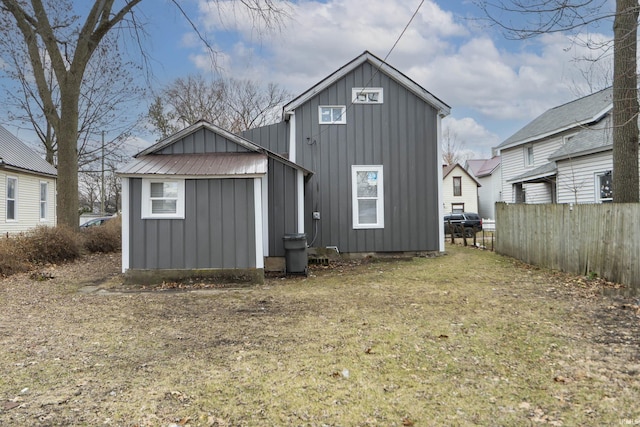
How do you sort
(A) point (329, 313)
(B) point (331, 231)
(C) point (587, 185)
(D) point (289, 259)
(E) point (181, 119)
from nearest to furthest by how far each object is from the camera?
(A) point (329, 313)
(D) point (289, 259)
(B) point (331, 231)
(C) point (587, 185)
(E) point (181, 119)

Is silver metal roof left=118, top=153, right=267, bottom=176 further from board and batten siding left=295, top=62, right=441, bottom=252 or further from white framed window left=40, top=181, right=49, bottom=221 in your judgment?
white framed window left=40, top=181, right=49, bottom=221

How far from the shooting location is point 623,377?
380 cm

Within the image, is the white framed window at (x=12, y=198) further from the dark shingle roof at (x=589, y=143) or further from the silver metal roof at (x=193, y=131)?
the dark shingle roof at (x=589, y=143)

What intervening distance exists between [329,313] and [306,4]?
34.1ft

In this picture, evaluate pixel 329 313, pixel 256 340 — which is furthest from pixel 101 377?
pixel 329 313

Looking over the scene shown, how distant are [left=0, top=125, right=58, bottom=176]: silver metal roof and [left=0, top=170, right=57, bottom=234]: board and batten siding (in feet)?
1.20

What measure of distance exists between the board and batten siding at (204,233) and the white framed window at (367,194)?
15.2 feet

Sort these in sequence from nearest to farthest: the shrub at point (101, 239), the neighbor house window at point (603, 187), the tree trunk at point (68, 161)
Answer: the shrub at point (101, 239) < the tree trunk at point (68, 161) < the neighbor house window at point (603, 187)

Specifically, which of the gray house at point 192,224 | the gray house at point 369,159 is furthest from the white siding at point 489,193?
the gray house at point 192,224

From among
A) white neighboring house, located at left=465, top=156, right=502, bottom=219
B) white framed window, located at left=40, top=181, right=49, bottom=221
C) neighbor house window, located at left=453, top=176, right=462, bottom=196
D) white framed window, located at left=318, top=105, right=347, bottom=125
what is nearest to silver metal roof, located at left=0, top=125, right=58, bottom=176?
white framed window, located at left=40, top=181, right=49, bottom=221

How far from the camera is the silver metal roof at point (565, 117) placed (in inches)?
733

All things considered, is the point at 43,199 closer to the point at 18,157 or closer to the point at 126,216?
the point at 18,157

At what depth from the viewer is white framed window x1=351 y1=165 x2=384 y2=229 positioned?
497 inches

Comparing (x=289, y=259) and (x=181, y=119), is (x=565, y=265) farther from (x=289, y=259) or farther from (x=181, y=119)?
(x=181, y=119)
